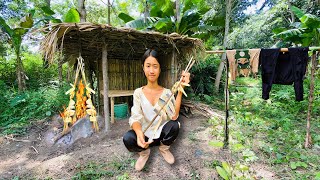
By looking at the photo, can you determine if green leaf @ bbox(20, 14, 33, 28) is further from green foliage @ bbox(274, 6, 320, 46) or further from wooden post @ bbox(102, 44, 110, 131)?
green foliage @ bbox(274, 6, 320, 46)

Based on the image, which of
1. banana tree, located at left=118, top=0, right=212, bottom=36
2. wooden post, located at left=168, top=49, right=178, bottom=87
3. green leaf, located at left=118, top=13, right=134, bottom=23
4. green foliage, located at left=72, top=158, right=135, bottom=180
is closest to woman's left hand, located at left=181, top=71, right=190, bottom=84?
green foliage, located at left=72, top=158, right=135, bottom=180

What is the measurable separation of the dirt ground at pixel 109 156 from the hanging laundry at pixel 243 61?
4.54 feet

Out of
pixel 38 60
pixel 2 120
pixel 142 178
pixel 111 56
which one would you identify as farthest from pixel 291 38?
pixel 38 60

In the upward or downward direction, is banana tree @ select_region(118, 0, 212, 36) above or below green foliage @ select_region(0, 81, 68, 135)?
above

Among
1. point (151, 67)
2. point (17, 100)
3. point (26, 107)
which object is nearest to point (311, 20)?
point (151, 67)

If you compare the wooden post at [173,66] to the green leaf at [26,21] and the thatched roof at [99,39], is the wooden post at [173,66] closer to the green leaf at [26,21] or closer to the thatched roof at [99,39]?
the thatched roof at [99,39]

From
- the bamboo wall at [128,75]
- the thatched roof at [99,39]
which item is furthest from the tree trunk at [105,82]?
the bamboo wall at [128,75]

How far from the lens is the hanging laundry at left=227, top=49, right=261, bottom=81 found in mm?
2973

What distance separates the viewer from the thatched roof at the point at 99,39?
3186mm

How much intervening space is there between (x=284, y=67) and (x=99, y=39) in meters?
3.65

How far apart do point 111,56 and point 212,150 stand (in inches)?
170

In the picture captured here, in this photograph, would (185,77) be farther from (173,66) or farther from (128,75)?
(128,75)

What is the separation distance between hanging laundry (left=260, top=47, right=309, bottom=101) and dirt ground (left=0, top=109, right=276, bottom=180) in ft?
4.84

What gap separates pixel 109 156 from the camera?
10.2ft
